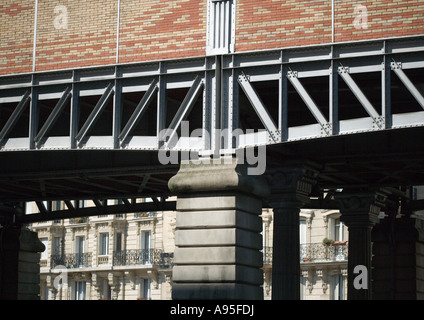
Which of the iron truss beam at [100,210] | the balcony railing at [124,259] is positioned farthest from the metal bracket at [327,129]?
the balcony railing at [124,259]

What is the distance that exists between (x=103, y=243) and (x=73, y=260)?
3.00 metres

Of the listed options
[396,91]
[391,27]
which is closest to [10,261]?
[396,91]

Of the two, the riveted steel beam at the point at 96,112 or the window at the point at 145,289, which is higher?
the riveted steel beam at the point at 96,112

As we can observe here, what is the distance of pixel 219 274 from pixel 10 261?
79.5 feet

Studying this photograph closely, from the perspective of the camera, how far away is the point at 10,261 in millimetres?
47781

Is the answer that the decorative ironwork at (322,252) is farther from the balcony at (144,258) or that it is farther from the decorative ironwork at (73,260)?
the decorative ironwork at (73,260)

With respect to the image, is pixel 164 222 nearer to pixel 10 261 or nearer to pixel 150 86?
pixel 10 261

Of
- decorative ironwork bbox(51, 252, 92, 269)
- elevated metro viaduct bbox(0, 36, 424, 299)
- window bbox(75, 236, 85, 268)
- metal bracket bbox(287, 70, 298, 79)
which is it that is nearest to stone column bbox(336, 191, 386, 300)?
elevated metro viaduct bbox(0, 36, 424, 299)

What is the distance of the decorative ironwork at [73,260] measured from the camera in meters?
80.7

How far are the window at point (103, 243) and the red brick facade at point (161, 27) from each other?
50293 millimetres

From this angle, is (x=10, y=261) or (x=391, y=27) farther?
(x=10, y=261)

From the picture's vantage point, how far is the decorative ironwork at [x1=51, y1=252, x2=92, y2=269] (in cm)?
8069

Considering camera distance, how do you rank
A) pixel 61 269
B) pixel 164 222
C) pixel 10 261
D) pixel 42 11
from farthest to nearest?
pixel 61 269, pixel 164 222, pixel 10 261, pixel 42 11

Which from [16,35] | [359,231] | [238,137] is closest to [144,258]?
[359,231]
